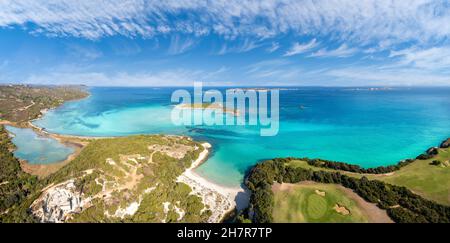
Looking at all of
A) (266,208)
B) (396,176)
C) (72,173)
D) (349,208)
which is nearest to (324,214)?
(349,208)

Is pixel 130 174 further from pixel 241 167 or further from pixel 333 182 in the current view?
pixel 333 182

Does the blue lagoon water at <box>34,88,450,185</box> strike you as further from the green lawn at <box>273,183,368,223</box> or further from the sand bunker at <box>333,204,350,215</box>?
the sand bunker at <box>333,204,350,215</box>

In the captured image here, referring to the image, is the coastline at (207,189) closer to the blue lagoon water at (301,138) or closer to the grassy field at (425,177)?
the blue lagoon water at (301,138)

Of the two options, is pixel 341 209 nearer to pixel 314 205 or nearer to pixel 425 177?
pixel 314 205

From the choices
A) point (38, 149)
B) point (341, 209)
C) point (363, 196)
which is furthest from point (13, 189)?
point (363, 196)

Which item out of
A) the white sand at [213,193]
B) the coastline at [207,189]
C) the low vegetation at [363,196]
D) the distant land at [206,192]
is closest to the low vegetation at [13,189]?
the distant land at [206,192]

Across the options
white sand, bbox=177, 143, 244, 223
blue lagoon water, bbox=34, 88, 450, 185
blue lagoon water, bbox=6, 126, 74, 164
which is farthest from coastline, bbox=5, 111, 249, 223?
blue lagoon water, bbox=6, 126, 74, 164
